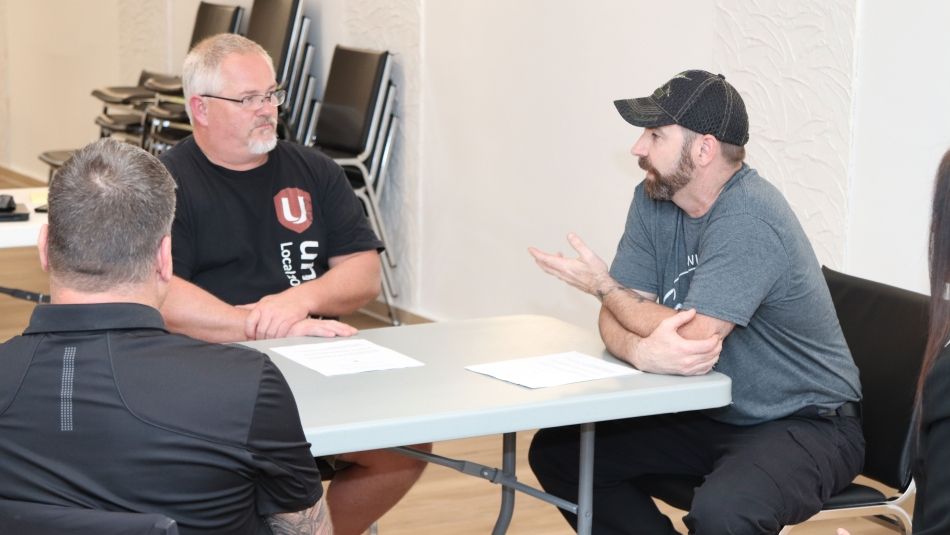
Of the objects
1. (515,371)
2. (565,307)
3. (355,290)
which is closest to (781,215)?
(515,371)

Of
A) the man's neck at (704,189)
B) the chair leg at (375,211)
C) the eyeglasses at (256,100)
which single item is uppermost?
the man's neck at (704,189)

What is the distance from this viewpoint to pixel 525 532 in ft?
11.1

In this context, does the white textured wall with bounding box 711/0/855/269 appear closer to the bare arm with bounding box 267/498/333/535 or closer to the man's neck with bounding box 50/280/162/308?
the bare arm with bounding box 267/498/333/535

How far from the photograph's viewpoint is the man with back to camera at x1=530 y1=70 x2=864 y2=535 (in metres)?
2.32

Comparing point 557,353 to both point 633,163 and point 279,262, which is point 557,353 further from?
point 633,163

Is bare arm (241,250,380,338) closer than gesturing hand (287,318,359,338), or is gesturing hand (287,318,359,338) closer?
gesturing hand (287,318,359,338)

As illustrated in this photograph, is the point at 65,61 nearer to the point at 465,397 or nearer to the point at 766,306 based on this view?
the point at 766,306

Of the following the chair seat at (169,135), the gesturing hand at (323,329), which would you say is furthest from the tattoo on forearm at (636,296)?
the chair seat at (169,135)

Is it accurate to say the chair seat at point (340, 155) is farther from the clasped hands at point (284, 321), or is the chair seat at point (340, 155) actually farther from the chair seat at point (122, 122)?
the clasped hands at point (284, 321)

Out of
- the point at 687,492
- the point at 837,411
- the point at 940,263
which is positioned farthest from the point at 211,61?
the point at 940,263

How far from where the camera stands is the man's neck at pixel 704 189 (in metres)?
2.55

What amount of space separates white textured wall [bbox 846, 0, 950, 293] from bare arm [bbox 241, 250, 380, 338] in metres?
1.42

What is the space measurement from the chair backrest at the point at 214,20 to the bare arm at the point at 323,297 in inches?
162

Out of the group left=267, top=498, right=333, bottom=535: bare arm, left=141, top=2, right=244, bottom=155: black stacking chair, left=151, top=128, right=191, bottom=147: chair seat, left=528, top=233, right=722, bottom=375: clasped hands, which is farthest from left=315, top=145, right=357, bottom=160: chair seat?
left=267, top=498, right=333, bottom=535: bare arm
